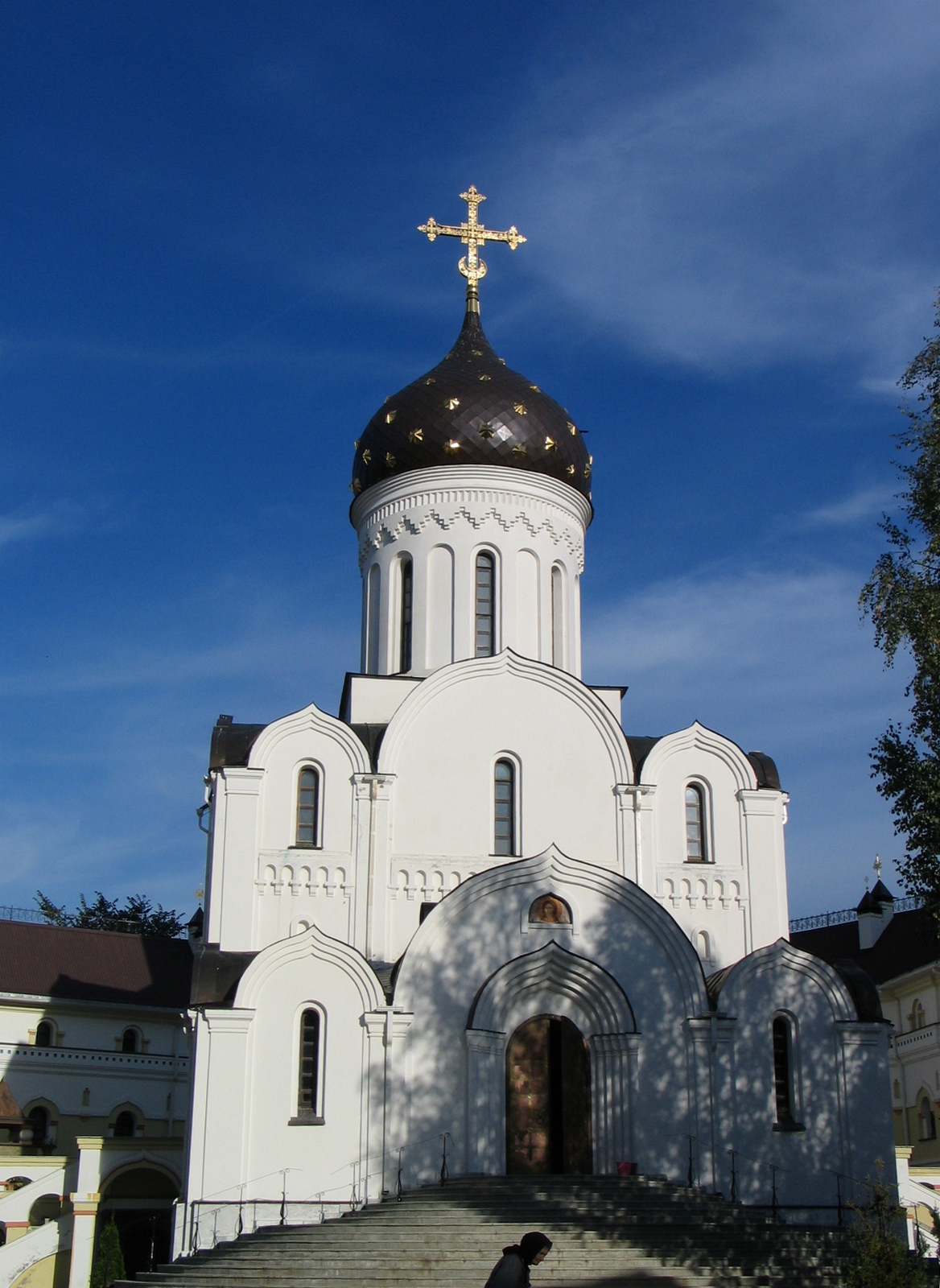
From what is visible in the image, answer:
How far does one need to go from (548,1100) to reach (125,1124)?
1291 centimetres

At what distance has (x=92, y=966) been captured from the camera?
28875 millimetres

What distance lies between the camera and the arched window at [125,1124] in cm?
2705

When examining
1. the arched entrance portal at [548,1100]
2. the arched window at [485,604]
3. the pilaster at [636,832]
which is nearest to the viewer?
the arched entrance portal at [548,1100]

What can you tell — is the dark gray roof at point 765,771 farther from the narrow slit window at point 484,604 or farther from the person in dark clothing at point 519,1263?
the person in dark clothing at point 519,1263

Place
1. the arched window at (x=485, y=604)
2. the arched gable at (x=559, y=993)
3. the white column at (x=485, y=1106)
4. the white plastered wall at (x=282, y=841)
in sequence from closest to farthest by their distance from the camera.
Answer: the white column at (x=485, y=1106)
the arched gable at (x=559, y=993)
the white plastered wall at (x=282, y=841)
the arched window at (x=485, y=604)

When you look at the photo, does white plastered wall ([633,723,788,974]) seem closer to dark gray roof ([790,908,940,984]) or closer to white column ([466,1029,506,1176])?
white column ([466,1029,506,1176])

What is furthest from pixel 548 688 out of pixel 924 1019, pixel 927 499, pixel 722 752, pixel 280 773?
pixel 924 1019

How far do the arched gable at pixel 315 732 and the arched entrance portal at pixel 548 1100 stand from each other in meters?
4.00

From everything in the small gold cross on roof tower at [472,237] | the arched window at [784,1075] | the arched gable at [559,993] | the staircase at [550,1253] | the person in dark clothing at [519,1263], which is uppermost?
the small gold cross on roof tower at [472,237]

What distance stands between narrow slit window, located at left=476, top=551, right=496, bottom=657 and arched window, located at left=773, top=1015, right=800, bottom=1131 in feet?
21.9

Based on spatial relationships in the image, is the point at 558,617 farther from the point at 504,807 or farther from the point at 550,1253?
the point at 550,1253

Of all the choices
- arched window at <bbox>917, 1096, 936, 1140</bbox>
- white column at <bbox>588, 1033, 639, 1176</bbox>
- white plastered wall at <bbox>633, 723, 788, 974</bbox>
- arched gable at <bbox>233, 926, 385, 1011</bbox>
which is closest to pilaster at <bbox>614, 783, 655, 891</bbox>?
white plastered wall at <bbox>633, 723, 788, 974</bbox>

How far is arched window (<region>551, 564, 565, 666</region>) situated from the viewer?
22.0 metres

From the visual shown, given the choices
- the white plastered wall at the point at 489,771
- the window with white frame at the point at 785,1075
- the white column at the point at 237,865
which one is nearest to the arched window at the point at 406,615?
the white plastered wall at the point at 489,771
